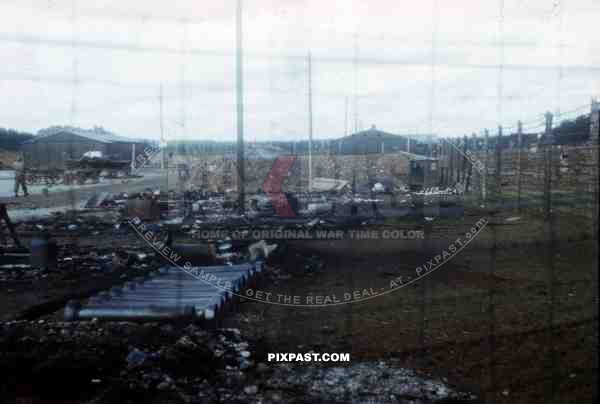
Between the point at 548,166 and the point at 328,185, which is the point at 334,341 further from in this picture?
the point at 328,185

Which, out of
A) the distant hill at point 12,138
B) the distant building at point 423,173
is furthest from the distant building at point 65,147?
the distant building at point 423,173

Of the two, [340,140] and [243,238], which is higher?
[340,140]

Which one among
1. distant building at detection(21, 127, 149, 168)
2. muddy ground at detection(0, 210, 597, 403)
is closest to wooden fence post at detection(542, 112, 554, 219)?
muddy ground at detection(0, 210, 597, 403)

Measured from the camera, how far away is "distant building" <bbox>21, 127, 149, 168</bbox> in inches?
1016

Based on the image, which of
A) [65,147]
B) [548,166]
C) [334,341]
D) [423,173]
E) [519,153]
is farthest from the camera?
[65,147]

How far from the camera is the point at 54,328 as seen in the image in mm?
4289

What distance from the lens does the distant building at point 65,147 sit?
84.6 feet

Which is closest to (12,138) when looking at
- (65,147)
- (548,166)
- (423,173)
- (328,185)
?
(65,147)

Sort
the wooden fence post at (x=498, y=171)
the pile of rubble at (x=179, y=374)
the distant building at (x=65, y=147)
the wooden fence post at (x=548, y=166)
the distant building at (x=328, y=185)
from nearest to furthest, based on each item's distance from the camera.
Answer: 1. the pile of rubble at (x=179, y=374)
2. the wooden fence post at (x=548, y=166)
3. the wooden fence post at (x=498, y=171)
4. the distant building at (x=328, y=185)
5. the distant building at (x=65, y=147)

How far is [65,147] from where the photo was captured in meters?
26.3

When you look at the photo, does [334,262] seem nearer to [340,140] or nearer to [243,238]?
[243,238]

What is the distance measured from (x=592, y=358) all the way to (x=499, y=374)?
648 millimetres

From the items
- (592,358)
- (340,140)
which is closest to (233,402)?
(592,358)

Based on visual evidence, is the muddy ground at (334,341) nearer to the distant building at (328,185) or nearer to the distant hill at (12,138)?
the distant building at (328,185)
